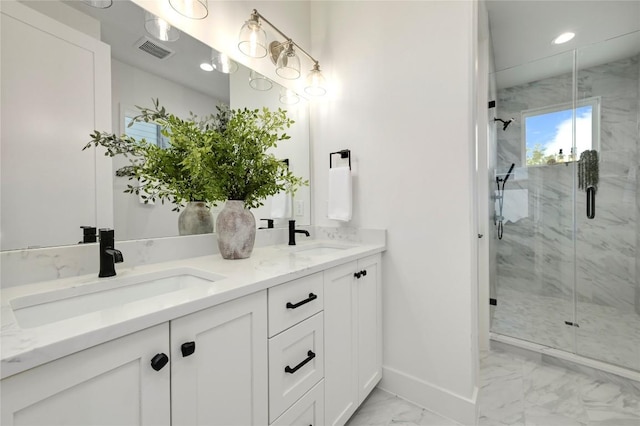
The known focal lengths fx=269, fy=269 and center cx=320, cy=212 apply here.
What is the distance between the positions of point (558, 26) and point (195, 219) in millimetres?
3225

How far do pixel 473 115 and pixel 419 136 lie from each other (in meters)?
0.27

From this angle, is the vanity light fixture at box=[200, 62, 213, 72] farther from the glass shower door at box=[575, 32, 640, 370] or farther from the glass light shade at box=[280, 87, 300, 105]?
the glass shower door at box=[575, 32, 640, 370]

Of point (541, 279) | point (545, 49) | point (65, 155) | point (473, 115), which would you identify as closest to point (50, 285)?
→ point (65, 155)

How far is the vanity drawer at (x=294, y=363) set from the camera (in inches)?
→ 34.4

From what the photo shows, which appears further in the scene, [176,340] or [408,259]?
[408,259]

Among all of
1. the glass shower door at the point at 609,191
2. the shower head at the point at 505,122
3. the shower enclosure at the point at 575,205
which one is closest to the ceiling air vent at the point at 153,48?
the shower enclosure at the point at 575,205

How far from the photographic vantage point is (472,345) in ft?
4.48

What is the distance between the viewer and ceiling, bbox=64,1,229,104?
1037 millimetres

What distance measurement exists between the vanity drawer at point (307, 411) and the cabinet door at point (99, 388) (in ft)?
1.47

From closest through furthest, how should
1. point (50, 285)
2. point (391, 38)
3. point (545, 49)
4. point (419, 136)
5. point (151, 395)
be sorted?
point (151, 395) < point (50, 285) < point (419, 136) < point (391, 38) < point (545, 49)

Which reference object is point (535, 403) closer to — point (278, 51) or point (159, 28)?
point (278, 51)

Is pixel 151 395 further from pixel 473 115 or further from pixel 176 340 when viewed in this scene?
pixel 473 115

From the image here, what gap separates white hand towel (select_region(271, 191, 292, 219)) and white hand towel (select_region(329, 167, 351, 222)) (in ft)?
0.98

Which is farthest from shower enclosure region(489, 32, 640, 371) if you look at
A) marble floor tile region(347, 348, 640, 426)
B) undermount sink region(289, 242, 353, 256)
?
undermount sink region(289, 242, 353, 256)
